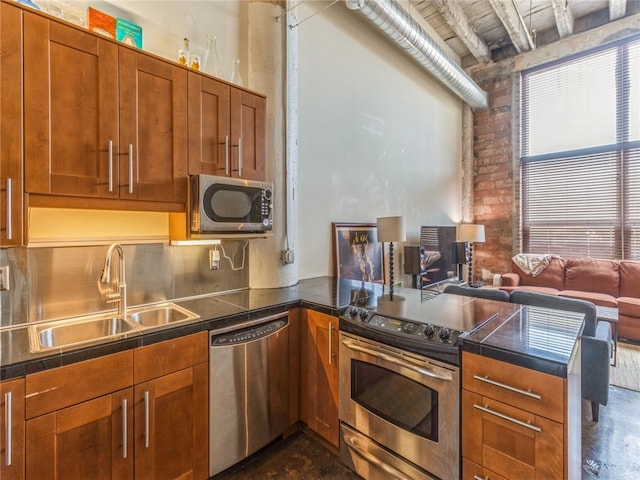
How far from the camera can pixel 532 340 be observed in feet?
4.65

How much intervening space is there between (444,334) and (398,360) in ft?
0.93

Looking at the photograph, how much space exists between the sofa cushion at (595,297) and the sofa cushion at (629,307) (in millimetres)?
64

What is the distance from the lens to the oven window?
1551 mm

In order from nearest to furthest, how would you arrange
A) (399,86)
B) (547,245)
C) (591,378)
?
(591,378)
(399,86)
(547,245)

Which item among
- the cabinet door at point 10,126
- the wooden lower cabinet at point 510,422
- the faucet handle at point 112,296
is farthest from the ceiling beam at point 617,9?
the faucet handle at point 112,296

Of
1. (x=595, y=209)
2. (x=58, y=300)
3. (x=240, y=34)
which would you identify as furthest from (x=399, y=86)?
(x=58, y=300)

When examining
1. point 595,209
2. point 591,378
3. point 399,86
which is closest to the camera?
point 591,378

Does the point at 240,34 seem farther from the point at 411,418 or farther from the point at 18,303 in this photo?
the point at 411,418

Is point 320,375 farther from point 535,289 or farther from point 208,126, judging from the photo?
point 535,289

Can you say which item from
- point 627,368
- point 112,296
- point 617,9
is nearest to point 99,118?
point 112,296

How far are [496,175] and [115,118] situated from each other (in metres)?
5.96

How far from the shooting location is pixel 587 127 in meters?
4.94

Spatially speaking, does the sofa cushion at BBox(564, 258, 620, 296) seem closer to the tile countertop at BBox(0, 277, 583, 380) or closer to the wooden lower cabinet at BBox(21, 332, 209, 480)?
the tile countertop at BBox(0, 277, 583, 380)

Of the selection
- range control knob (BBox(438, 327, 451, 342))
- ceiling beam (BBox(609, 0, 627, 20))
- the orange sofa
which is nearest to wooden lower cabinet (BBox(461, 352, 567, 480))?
range control knob (BBox(438, 327, 451, 342))
